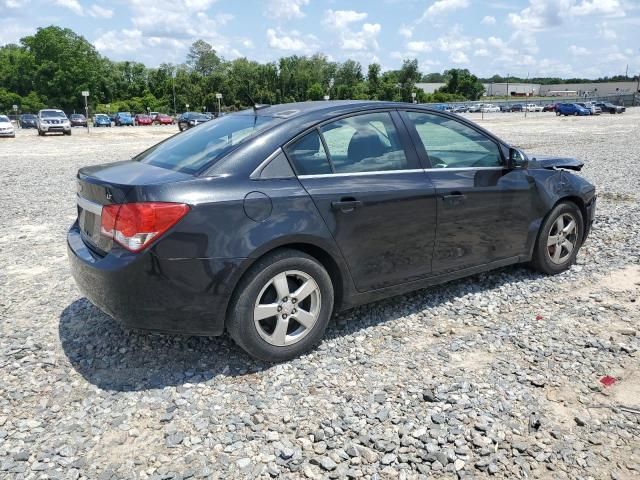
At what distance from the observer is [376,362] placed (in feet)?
11.9

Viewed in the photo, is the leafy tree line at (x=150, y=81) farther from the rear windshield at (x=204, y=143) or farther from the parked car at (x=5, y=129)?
the rear windshield at (x=204, y=143)

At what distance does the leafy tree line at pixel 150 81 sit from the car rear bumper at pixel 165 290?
82.7 m

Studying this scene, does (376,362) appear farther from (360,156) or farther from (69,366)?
(69,366)

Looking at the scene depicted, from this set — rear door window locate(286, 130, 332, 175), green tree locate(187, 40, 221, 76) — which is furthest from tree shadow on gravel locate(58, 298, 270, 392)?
green tree locate(187, 40, 221, 76)

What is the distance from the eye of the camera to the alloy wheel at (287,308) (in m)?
3.42

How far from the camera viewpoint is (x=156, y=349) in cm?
379

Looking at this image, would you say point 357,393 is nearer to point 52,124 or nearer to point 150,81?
point 52,124

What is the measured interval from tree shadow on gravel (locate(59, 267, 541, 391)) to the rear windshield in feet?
4.01

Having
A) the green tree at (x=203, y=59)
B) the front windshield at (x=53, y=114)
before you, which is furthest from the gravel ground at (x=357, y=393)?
the green tree at (x=203, y=59)

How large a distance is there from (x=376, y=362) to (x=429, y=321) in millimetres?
817

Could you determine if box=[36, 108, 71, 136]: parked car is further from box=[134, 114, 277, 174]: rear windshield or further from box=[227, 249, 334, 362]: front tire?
box=[227, 249, 334, 362]: front tire

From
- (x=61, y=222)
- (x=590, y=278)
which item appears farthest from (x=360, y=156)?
(x=61, y=222)

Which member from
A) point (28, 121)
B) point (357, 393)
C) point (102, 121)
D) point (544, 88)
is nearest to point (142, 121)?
point (102, 121)

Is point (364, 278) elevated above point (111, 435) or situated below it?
above
